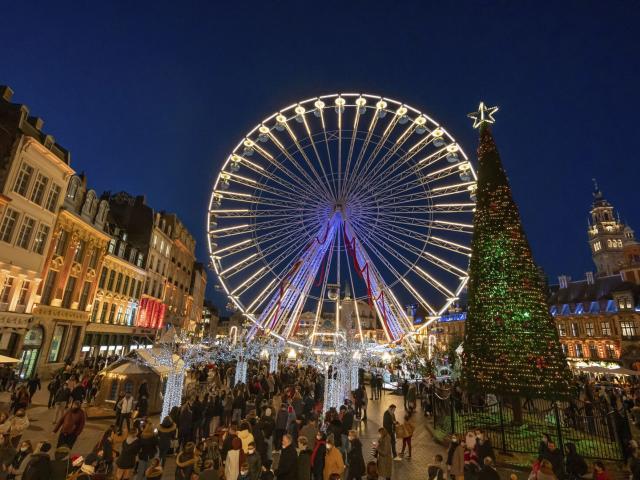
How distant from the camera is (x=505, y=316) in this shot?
45.2 feet

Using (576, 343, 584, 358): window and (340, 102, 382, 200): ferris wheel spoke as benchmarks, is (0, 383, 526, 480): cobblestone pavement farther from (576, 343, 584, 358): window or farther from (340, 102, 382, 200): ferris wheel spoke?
(576, 343, 584, 358): window

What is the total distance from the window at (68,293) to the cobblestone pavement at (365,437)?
31.4 ft

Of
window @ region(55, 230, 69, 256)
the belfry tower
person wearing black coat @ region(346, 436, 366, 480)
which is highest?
the belfry tower

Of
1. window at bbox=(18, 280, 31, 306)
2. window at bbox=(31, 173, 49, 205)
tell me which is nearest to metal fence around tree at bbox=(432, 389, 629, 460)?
window at bbox=(18, 280, 31, 306)

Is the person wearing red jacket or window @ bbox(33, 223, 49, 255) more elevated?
window @ bbox(33, 223, 49, 255)

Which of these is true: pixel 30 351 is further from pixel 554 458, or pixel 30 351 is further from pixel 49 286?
pixel 554 458

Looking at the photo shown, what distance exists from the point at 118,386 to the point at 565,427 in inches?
729

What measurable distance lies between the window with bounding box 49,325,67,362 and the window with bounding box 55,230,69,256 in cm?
554

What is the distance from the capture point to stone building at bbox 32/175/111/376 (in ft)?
83.1

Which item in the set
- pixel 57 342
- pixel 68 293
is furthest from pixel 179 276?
pixel 57 342

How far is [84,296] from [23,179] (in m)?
11.6

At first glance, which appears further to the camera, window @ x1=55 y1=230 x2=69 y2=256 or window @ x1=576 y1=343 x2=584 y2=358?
window @ x1=576 y1=343 x2=584 y2=358

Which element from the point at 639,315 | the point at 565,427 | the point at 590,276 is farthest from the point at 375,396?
the point at 590,276

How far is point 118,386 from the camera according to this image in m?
16.1
